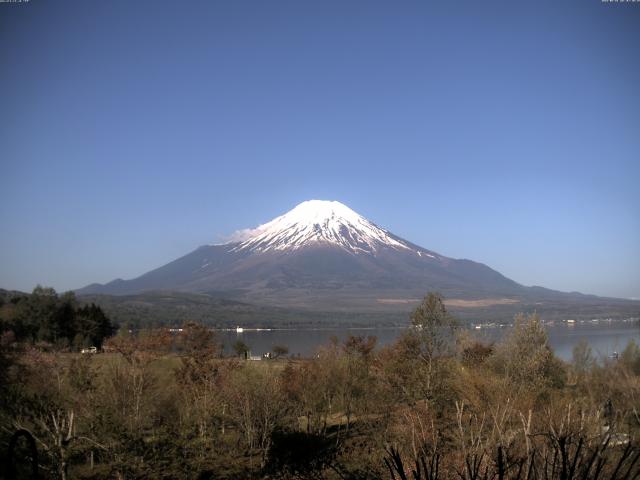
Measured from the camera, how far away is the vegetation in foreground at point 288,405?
667 inches

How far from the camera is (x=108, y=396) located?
19578 mm

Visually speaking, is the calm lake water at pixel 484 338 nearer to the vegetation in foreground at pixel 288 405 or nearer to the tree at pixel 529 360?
the vegetation in foreground at pixel 288 405

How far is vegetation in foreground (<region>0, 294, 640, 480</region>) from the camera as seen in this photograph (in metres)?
16.9

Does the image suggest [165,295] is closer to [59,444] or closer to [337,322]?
[337,322]

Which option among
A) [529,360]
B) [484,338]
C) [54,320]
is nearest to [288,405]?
[529,360]

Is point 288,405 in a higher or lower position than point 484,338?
lower

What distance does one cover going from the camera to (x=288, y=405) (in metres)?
25.5

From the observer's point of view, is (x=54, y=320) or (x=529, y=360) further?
(x=54, y=320)

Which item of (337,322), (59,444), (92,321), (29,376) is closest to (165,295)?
(337,322)

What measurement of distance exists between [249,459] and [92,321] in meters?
44.1

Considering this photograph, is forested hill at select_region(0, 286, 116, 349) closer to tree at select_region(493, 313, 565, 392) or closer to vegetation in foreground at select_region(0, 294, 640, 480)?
vegetation in foreground at select_region(0, 294, 640, 480)

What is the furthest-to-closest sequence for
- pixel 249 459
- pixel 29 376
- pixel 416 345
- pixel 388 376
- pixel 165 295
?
pixel 165 295 < pixel 388 376 < pixel 416 345 < pixel 29 376 < pixel 249 459

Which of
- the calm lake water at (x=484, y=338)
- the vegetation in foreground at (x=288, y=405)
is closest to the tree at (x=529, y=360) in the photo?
the vegetation in foreground at (x=288, y=405)

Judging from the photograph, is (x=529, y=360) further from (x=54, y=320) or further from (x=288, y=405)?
(x=54, y=320)
